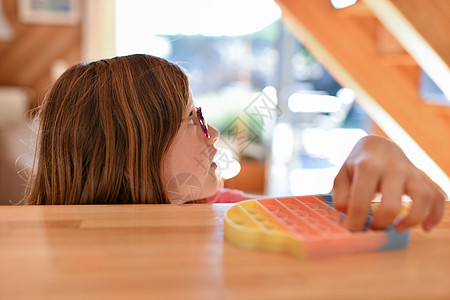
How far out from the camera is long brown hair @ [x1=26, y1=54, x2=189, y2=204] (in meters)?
0.85

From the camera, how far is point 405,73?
5.48 ft

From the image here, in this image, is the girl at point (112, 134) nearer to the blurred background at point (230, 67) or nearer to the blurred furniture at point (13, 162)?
the blurred furniture at point (13, 162)

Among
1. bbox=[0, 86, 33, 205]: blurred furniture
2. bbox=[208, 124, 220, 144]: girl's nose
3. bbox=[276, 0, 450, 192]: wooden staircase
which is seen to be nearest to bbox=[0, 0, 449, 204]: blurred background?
bbox=[0, 86, 33, 205]: blurred furniture

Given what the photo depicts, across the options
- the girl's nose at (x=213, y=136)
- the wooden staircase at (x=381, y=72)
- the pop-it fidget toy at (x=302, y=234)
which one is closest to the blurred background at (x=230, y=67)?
the wooden staircase at (x=381, y=72)

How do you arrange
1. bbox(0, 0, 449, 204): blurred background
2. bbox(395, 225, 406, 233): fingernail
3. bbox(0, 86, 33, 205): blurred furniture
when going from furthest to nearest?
bbox(0, 0, 449, 204): blurred background, bbox(0, 86, 33, 205): blurred furniture, bbox(395, 225, 406, 233): fingernail

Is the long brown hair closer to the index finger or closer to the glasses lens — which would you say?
the glasses lens

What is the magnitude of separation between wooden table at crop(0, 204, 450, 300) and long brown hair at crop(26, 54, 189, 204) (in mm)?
319

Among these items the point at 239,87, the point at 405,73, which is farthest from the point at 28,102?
the point at 405,73

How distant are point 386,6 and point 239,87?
8.94 feet

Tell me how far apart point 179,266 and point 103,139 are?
505mm

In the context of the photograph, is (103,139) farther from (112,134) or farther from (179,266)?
(179,266)

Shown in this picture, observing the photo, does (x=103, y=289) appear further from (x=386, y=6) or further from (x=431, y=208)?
(x=386, y=6)

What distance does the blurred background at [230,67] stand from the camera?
10.7 feet

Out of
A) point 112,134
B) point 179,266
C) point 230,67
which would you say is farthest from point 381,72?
point 230,67
